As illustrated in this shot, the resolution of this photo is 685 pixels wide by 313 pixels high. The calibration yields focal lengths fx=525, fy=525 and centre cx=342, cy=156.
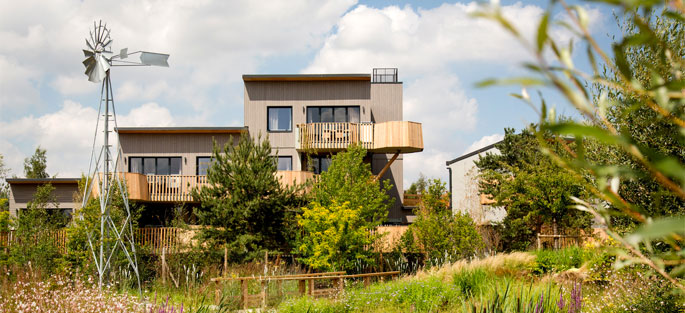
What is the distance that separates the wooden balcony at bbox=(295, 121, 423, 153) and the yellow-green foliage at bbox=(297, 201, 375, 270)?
25.9ft

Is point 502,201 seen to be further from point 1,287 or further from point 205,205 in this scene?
point 1,287

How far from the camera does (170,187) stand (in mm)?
26203

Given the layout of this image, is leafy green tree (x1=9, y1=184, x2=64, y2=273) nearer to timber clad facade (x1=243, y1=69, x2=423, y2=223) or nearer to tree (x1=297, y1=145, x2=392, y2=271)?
tree (x1=297, y1=145, x2=392, y2=271)

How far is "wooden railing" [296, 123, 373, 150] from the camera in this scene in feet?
86.3

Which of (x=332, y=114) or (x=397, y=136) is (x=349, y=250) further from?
(x=332, y=114)

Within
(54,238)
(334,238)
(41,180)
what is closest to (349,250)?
(334,238)

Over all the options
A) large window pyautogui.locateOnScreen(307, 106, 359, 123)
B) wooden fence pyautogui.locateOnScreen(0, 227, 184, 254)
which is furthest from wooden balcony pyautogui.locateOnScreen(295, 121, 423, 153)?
wooden fence pyautogui.locateOnScreen(0, 227, 184, 254)

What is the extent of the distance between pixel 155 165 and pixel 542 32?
29.4 metres

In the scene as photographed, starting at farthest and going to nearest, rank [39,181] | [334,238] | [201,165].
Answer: [39,181] < [201,165] < [334,238]

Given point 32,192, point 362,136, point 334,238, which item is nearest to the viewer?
point 334,238

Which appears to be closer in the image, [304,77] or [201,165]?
[201,165]

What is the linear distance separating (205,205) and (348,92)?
12237 mm

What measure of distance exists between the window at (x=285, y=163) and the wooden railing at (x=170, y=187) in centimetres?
412

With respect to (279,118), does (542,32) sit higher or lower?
lower
